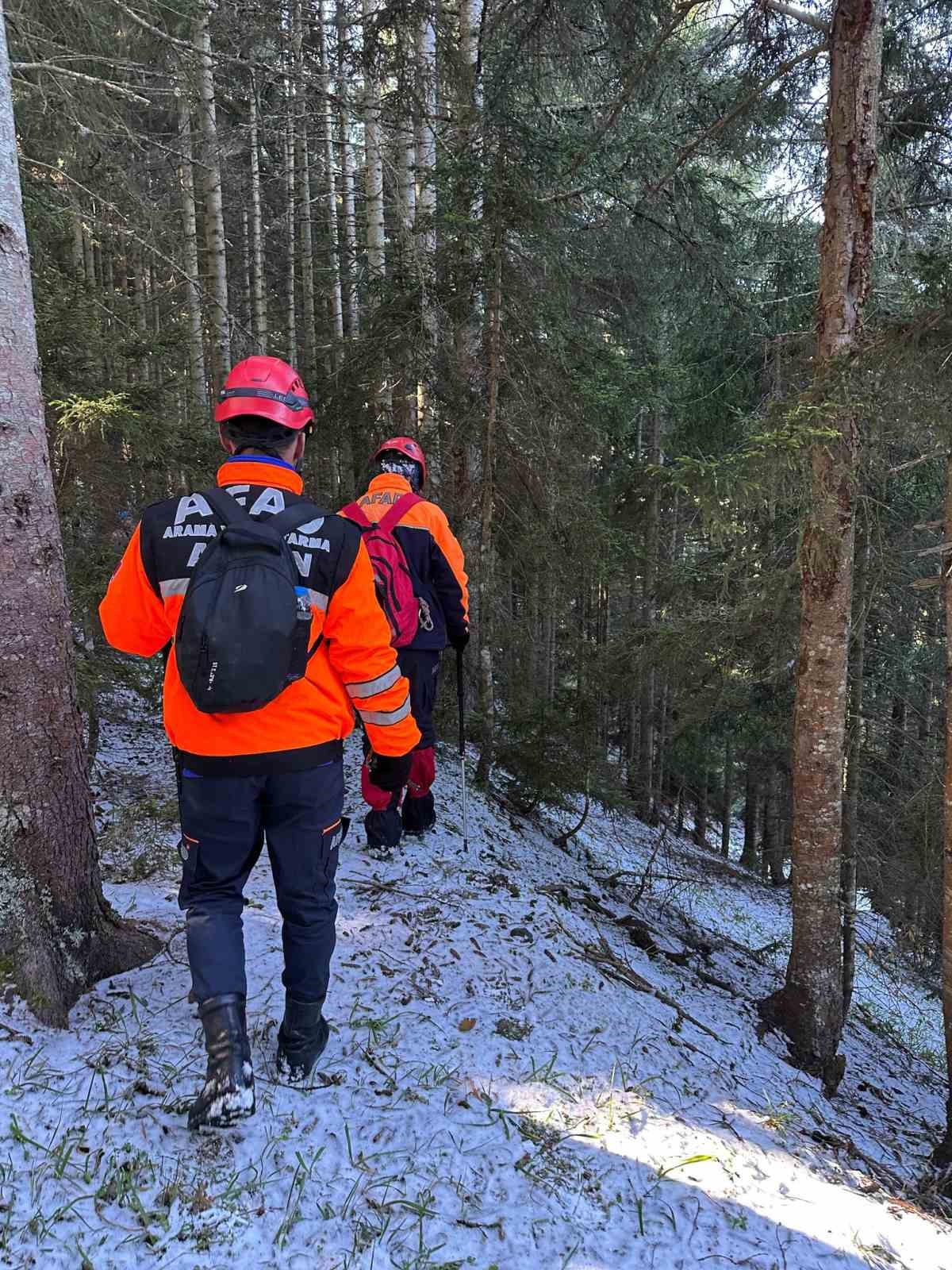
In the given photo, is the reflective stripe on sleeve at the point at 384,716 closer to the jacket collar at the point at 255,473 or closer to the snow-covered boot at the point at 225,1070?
the jacket collar at the point at 255,473

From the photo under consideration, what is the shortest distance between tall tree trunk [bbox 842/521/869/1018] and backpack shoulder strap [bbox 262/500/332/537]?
6230 millimetres

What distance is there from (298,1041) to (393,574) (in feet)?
8.55

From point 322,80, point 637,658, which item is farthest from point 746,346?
point 322,80

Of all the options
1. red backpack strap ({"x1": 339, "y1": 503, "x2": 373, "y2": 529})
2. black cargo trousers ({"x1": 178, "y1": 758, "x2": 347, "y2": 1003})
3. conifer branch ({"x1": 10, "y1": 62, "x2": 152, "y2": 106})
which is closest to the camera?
black cargo trousers ({"x1": 178, "y1": 758, "x2": 347, "y2": 1003})

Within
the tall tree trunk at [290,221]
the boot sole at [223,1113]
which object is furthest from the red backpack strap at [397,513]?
the tall tree trunk at [290,221]

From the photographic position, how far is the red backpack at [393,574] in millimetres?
4500

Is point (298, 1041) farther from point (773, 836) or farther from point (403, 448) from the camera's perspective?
Result: point (773, 836)

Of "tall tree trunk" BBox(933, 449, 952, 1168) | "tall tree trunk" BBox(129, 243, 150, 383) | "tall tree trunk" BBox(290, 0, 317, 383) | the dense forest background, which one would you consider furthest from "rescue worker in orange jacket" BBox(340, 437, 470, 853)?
"tall tree trunk" BBox(290, 0, 317, 383)

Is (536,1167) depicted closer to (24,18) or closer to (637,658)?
(637,658)

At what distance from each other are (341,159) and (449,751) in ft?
44.8

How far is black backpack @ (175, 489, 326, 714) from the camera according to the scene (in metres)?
2.34

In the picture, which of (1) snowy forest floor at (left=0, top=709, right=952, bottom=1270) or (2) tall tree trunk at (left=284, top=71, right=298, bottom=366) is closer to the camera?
(1) snowy forest floor at (left=0, top=709, right=952, bottom=1270)

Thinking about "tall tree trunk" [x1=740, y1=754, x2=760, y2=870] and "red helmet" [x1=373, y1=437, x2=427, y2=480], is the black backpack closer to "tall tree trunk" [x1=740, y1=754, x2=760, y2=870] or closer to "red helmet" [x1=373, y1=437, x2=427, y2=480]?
"red helmet" [x1=373, y1=437, x2=427, y2=480]

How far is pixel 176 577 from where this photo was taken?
8.37 feet
